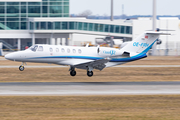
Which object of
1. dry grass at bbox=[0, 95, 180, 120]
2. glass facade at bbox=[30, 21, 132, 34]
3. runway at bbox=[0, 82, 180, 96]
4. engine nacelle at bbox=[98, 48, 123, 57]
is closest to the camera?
dry grass at bbox=[0, 95, 180, 120]

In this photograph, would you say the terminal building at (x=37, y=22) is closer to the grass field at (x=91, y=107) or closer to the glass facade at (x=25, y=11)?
the glass facade at (x=25, y=11)

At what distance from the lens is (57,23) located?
82.2 m

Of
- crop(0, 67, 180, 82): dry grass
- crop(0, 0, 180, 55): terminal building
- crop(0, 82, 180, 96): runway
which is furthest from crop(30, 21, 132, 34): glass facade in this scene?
crop(0, 82, 180, 96): runway

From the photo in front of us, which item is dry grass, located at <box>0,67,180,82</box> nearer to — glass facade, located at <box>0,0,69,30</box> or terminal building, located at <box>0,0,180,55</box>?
terminal building, located at <box>0,0,180,55</box>

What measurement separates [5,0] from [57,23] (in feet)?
49.5

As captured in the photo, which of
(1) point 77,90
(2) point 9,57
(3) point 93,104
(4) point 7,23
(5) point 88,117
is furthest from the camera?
(4) point 7,23

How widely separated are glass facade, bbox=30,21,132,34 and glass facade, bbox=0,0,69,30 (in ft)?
0.89

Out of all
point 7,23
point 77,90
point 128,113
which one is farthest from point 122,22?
point 128,113

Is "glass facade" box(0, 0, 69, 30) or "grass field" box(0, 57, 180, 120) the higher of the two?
"glass facade" box(0, 0, 69, 30)

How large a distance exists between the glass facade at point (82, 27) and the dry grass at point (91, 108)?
Answer: 65.5 metres

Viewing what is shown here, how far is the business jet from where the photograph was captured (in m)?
27.7

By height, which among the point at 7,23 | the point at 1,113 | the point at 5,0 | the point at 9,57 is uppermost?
the point at 5,0

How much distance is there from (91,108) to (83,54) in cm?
1358

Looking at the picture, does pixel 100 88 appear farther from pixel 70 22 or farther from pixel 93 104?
pixel 70 22
